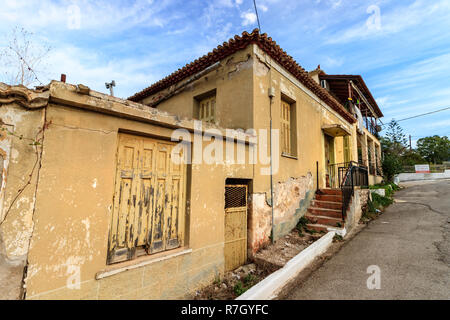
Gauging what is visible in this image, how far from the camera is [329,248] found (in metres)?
5.13

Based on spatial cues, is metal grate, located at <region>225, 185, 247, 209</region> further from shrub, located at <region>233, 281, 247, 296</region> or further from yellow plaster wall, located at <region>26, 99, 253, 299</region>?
yellow plaster wall, located at <region>26, 99, 253, 299</region>

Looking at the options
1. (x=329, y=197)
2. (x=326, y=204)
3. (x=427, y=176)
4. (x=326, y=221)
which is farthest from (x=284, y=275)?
(x=427, y=176)

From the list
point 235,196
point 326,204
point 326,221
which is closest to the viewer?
point 235,196

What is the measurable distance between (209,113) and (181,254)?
4061 mm

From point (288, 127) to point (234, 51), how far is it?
2.73 m

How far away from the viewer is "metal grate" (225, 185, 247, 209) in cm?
424

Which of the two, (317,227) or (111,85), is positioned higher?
(111,85)

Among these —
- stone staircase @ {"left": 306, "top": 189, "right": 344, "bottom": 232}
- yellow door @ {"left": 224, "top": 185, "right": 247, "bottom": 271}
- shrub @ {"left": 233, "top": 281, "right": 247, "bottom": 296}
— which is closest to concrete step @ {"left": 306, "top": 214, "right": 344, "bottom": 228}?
stone staircase @ {"left": 306, "top": 189, "right": 344, "bottom": 232}

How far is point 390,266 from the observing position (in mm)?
3891

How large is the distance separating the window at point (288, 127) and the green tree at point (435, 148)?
1787 inches

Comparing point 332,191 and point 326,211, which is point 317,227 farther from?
point 332,191

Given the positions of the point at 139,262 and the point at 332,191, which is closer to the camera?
the point at 139,262

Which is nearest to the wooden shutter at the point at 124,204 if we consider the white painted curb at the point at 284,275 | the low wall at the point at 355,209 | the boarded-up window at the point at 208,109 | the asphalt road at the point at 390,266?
the white painted curb at the point at 284,275
